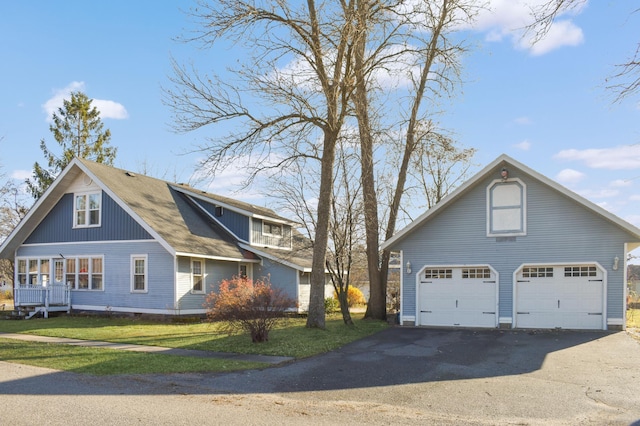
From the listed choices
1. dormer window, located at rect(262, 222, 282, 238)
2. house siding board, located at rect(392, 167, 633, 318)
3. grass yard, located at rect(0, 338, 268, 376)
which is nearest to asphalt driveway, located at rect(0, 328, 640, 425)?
grass yard, located at rect(0, 338, 268, 376)

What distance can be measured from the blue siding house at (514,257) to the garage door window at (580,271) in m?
0.03

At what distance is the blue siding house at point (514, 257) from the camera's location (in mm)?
17516

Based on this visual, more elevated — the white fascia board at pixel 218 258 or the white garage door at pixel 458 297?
the white fascia board at pixel 218 258

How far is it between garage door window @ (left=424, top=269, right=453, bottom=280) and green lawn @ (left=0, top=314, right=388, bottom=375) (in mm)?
2490

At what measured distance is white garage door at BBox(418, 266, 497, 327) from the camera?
18859 mm

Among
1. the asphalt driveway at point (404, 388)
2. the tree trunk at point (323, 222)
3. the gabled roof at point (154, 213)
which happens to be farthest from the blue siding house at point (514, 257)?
the gabled roof at point (154, 213)

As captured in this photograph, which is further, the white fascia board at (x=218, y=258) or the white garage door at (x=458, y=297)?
the white fascia board at (x=218, y=258)

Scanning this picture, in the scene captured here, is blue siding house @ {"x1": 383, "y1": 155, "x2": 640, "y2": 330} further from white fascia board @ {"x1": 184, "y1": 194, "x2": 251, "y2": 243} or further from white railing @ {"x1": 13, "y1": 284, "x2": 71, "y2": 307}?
white railing @ {"x1": 13, "y1": 284, "x2": 71, "y2": 307}

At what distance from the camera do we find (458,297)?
19.3 metres

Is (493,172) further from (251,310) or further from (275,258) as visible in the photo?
(275,258)

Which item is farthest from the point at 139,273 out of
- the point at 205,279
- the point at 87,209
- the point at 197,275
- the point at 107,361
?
the point at 107,361

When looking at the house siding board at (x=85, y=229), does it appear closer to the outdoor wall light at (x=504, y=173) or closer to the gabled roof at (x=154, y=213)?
the gabled roof at (x=154, y=213)

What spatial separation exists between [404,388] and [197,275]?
14925mm

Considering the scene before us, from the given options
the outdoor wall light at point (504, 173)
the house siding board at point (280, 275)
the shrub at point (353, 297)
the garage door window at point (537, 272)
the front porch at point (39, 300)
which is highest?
the outdoor wall light at point (504, 173)
